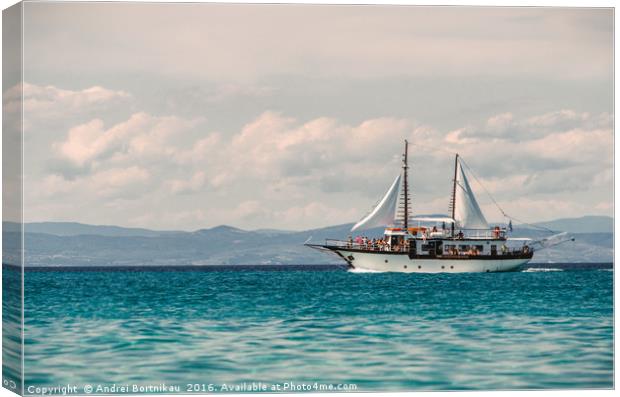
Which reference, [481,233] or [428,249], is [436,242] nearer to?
[428,249]

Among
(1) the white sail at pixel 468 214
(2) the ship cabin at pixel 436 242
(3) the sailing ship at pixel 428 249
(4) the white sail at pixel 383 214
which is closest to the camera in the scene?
(4) the white sail at pixel 383 214

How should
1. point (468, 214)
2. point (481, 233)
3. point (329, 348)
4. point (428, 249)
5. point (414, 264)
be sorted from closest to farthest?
point (329, 348)
point (468, 214)
point (481, 233)
point (414, 264)
point (428, 249)

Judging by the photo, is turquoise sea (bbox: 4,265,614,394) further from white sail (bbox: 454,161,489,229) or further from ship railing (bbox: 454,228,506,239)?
ship railing (bbox: 454,228,506,239)

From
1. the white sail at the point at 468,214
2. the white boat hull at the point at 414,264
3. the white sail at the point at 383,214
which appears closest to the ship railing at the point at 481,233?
the white sail at the point at 468,214

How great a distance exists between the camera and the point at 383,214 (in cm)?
6825

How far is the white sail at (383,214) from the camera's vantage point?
6625 cm

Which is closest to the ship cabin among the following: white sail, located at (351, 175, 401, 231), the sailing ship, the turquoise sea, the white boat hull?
the sailing ship

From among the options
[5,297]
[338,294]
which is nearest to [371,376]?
[5,297]

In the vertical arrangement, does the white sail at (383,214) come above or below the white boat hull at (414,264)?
above

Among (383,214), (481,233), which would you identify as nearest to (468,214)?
(481,233)

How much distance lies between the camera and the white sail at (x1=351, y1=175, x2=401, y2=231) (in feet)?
217

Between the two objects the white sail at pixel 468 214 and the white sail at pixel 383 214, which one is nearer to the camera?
the white sail at pixel 383 214

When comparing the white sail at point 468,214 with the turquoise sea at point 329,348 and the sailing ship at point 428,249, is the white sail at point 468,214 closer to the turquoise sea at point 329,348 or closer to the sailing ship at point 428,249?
the sailing ship at point 428,249

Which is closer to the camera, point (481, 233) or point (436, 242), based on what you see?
point (481, 233)
